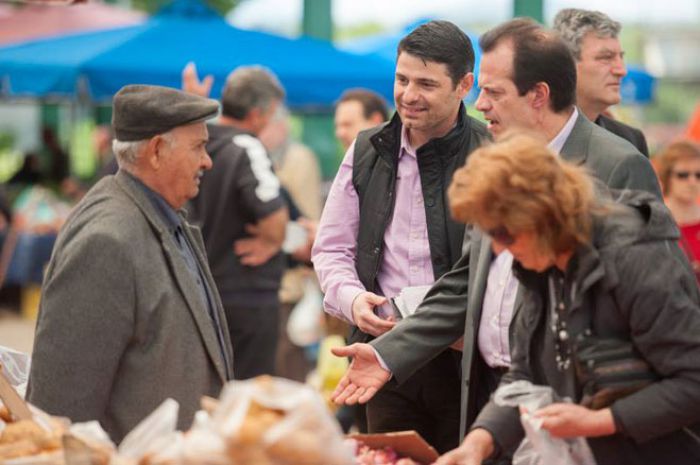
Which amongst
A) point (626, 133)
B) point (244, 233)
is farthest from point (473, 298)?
point (244, 233)

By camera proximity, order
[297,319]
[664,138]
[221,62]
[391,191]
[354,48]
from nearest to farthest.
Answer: [391,191]
[297,319]
[221,62]
[354,48]
[664,138]

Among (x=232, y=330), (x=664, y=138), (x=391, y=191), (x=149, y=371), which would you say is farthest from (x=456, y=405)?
(x=664, y=138)

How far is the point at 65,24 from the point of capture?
15.6 metres

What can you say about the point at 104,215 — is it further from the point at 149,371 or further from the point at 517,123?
the point at 517,123

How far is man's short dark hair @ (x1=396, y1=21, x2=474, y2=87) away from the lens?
453 cm

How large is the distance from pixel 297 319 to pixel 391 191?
4.44 metres

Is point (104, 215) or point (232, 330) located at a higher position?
point (104, 215)

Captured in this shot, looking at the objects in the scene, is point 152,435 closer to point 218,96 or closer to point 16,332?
point 218,96

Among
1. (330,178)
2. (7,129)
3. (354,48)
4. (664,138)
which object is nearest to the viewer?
(354,48)

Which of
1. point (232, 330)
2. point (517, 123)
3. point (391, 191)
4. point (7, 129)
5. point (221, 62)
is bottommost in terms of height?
point (7, 129)

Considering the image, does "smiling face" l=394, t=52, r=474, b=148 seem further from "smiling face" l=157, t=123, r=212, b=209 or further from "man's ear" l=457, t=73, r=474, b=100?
"smiling face" l=157, t=123, r=212, b=209

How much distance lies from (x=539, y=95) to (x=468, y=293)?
64 cm

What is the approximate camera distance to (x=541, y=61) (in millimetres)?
4035

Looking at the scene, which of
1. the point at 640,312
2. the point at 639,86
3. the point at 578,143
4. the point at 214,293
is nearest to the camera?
the point at 640,312
